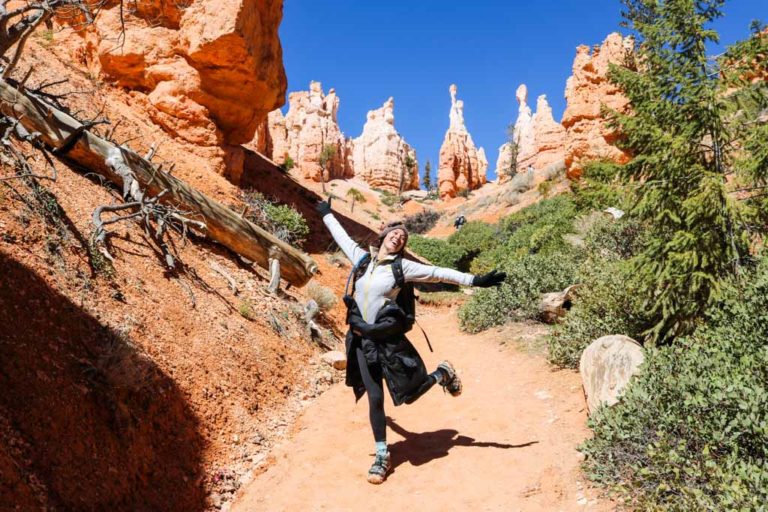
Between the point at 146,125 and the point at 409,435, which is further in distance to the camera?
the point at 146,125

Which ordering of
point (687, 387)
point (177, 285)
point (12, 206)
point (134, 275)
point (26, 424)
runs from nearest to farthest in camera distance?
point (26, 424), point (687, 387), point (12, 206), point (134, 275), point (177, 285)

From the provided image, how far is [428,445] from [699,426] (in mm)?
2466

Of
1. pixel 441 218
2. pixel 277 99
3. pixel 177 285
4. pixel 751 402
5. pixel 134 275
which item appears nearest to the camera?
pixel 751 402

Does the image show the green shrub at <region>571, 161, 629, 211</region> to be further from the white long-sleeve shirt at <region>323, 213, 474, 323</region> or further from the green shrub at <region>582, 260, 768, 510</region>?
the white long-sleeve shirt at <region>323, 213, 474, 323</region>

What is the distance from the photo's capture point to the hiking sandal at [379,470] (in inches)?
163

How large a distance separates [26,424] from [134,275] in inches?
119

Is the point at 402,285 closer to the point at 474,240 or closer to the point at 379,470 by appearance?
the point at 379,470

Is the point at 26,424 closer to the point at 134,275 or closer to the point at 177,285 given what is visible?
the point at 134,275

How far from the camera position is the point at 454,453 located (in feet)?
15.1

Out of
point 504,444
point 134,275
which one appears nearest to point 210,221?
point 134,275

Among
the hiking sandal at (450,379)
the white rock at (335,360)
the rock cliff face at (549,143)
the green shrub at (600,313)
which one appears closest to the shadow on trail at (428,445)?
the hiking sandal at (450,379)

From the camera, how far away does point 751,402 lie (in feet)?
9.70

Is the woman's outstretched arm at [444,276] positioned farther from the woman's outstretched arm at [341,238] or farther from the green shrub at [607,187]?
the green shrub at [607,187]

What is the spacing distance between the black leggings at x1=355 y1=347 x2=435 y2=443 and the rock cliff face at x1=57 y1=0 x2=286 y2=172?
36.7 ft
